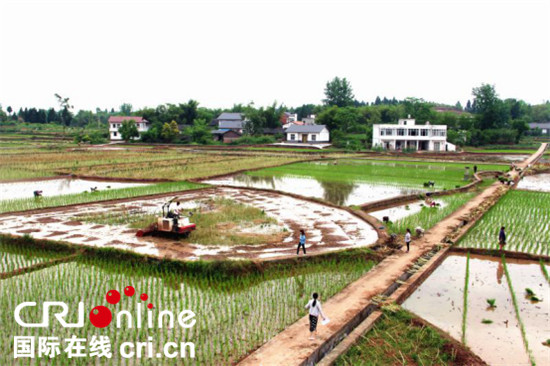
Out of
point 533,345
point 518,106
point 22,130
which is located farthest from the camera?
point 518,106

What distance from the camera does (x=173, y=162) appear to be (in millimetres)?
39812

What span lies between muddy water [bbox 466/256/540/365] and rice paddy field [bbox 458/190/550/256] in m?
2.28

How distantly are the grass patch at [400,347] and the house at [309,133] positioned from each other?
56941 mm

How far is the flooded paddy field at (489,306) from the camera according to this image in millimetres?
8086

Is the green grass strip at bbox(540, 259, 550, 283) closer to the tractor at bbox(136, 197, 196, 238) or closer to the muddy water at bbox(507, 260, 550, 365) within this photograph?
the muddy water at bbox(507, 260, 550, 365)

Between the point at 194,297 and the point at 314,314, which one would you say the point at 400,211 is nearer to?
the point at 194,297

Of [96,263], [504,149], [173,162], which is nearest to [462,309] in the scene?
[96,263]

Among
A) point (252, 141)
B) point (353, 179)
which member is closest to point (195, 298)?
point (353, 179)

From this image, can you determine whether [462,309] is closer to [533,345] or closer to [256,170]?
[533,345]

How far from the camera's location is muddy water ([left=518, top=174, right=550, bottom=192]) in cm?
2730

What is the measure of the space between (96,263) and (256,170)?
2462 centimetres

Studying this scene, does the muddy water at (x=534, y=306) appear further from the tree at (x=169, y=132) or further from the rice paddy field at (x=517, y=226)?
the tree at (x=169, y=132)

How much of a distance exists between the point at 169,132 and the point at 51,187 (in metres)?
43.0

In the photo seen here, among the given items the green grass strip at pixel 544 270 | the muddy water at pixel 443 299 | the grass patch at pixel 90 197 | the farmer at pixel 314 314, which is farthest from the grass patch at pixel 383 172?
the farmer at pixel 314 314
